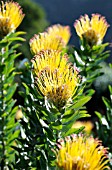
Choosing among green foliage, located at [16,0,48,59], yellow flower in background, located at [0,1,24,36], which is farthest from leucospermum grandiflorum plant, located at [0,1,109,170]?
green foliage, located at [16,0,48,59]

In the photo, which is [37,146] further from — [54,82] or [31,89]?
[54,82]

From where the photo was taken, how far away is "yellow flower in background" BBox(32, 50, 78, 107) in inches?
38.3

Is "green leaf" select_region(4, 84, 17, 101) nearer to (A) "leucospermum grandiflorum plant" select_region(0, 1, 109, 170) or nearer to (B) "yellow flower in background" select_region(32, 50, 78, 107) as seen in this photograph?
(A) "leucospermum grandiflorum plant" select_region(0, 1, 109, 170)

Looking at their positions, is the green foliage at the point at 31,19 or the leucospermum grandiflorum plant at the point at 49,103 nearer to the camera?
the leucospermum grandiflorum plant at the point at 49,103

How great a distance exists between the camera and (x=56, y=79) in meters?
0.98

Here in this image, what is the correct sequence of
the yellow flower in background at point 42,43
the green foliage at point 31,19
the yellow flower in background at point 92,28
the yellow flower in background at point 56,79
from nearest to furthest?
1. the yellow flower in background at point 56,79
2. the yellow flower in background at point 42,43
3. the yellow flower in background at point 92,28
4. the green foliage at point 31,19

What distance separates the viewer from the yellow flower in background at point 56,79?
972mm

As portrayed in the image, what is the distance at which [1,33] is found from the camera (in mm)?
1372

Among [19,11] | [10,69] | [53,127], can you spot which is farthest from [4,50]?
[53,127]

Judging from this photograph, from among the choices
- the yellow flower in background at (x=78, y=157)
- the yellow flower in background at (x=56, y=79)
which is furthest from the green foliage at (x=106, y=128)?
the yellow flower in background at (x=78, y=157)

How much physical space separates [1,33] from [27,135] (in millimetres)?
267

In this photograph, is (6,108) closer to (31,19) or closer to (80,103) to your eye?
(80,103)

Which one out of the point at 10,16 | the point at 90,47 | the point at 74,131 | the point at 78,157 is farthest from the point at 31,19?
the point at 78,157

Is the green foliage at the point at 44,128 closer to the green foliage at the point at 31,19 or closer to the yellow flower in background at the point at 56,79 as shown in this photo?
the yellow flower in background at the point at 56,79
